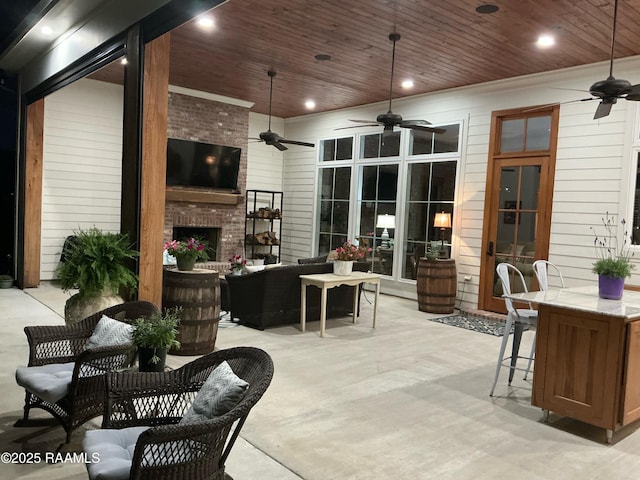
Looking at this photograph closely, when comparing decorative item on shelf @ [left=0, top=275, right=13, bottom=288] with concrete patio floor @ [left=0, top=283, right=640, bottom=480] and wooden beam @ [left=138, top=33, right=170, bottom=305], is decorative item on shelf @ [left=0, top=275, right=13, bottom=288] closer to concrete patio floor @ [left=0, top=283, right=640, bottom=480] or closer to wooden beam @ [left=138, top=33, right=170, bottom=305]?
concrete patio floor @ [left=0, top=283, right=640, bottom=480]

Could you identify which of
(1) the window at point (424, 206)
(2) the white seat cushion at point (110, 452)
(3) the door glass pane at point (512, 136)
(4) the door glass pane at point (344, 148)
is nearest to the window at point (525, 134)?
(3) the door glass pane at point (512, 136)

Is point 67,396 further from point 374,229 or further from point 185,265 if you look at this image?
point 374,229

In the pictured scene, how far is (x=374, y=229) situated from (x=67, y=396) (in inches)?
280

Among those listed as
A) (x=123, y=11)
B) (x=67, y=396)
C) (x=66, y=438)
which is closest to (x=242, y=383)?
(x=67, y=396)

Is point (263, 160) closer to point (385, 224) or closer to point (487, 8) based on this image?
point (385, 224)

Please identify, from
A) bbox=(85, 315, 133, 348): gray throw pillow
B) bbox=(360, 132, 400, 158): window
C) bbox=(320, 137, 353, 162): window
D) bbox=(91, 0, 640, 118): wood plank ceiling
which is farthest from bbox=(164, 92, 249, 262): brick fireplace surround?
bbox=(85, 315, 133, 348): gray throw pillow

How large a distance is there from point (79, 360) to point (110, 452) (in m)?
0.91

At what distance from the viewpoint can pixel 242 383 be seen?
7.03 ft

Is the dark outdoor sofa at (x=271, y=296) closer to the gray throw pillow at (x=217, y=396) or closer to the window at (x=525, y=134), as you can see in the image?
the window at (x=525, y=134)

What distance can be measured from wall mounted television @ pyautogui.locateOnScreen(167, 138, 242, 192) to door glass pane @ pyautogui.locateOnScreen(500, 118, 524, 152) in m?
4.98

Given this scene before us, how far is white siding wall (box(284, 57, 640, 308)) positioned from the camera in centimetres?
607

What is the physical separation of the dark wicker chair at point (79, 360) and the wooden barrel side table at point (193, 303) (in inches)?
42.3

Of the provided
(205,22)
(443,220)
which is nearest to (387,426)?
(205,22)

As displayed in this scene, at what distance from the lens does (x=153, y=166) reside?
14.3ft
